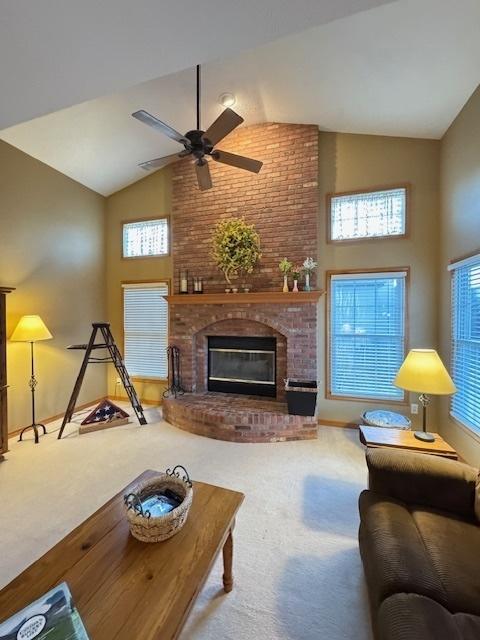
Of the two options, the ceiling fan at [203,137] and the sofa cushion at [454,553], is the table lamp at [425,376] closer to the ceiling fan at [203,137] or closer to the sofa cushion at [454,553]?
the sofa cushion at [454,553]

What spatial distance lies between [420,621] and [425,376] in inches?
58.9

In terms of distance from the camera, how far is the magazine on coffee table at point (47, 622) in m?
0.94

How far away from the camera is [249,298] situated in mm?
4059

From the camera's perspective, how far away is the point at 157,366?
5.02 meters

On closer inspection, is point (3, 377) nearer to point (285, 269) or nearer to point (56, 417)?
point (56, 417)

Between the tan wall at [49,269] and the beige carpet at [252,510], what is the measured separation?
0.74 meters

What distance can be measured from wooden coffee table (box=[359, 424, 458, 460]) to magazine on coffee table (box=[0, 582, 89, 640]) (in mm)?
1995

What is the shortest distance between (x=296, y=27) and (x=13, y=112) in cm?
174

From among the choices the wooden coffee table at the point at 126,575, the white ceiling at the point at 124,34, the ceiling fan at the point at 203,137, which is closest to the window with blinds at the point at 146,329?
the ceiling fan at the point at 203,137

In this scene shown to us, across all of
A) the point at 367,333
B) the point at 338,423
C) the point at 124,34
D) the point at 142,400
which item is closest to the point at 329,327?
the point at 367,333

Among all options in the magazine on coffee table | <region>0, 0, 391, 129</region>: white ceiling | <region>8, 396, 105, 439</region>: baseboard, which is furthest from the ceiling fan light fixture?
<region>8, 396, 105, 439</region>: baseboard

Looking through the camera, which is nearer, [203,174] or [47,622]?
[47,622]

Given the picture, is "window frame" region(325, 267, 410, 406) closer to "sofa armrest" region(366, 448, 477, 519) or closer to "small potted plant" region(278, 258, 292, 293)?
"small potted plant" region(278, 258, 292, 293)

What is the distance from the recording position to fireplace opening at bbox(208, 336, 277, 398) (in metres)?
4.25
